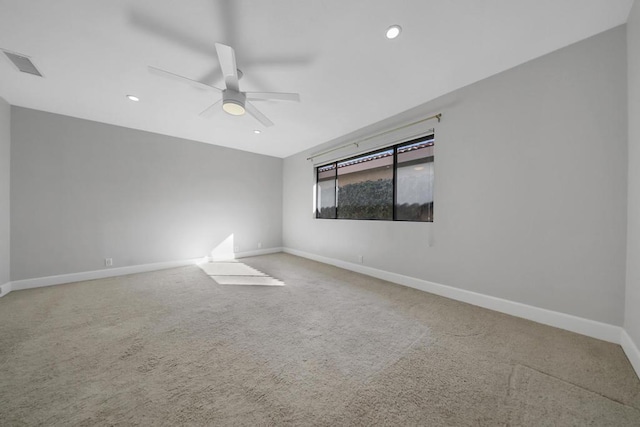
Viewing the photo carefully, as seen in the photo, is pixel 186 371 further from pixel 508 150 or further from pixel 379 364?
Answer: pixel 508 150

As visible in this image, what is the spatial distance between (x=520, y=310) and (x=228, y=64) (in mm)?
3716

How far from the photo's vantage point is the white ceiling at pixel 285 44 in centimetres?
164

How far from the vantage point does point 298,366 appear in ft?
5.06

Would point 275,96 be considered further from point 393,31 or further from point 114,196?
point 114,196

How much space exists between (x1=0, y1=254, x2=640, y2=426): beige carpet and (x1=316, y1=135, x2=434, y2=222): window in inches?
55.4

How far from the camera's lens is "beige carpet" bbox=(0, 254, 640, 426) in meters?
1.18

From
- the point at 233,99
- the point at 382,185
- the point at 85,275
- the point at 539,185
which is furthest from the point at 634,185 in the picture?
the point at 85,275

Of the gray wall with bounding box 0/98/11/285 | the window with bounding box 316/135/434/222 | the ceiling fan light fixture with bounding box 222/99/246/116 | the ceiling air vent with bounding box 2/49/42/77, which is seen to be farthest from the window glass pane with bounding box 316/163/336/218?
the gray wall with bounding box 0/98/11/285

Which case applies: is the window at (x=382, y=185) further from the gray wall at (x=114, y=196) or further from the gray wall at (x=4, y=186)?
the gray wall at (x=4, y=186)

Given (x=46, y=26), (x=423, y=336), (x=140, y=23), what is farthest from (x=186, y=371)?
(x=46, y=26)

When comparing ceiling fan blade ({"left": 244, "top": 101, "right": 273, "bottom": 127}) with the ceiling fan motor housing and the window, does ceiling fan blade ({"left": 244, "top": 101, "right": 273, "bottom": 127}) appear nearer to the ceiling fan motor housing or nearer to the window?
the ceiling fan motor housing

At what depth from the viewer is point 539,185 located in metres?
2.15

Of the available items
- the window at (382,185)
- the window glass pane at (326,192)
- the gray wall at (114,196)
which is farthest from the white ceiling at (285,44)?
the window glass pane at (326,192)

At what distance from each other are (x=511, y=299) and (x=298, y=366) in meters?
2.33
